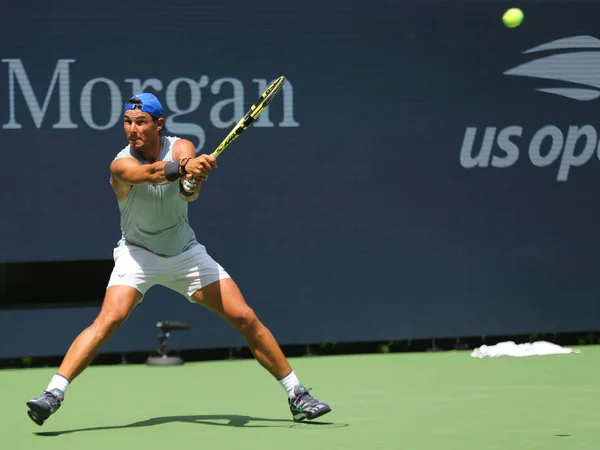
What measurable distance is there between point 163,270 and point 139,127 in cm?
74

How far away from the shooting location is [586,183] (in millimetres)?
9656

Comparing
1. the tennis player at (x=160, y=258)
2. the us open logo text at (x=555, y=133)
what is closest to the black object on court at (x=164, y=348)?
the tennis player at (x=160, y=258)

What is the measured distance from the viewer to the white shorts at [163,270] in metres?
6.14

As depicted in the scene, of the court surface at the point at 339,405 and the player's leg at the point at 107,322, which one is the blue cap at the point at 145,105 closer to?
the player's leg at the point at 107,322

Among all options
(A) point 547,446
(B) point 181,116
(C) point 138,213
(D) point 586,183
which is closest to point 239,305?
(C) point 138,213

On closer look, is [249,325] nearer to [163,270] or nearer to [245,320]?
[245,320]

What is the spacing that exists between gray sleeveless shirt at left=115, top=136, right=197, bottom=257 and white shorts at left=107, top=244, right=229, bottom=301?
1.8 inches

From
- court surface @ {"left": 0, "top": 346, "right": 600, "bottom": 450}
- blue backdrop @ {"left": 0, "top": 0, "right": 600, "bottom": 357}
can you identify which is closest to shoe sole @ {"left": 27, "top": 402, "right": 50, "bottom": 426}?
court surface @ {"left": 0, "top": 346, "right": 600, "bottom": 450}

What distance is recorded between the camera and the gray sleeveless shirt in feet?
20.3

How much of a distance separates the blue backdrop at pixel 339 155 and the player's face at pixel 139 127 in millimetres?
2762

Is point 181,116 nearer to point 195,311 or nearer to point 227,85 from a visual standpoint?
point 227,85

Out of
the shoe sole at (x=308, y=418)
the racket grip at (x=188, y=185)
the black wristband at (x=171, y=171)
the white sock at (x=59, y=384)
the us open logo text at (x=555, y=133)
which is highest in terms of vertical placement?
the us open logo text at (x=555, y=133)

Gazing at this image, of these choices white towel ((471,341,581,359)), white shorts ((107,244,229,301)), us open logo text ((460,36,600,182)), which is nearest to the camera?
white shorts ((107,244,229,301))

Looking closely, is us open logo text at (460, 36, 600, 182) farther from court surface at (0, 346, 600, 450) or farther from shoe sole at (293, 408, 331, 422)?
shoe sole at (293, 408, 331, 422)
